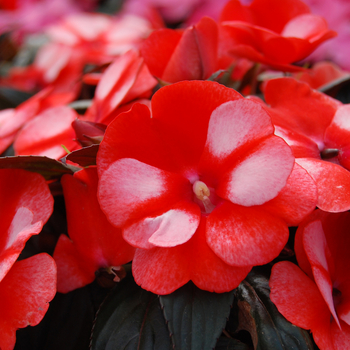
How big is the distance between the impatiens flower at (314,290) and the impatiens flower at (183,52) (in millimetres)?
260

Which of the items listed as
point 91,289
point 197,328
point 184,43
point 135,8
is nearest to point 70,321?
point 91,289

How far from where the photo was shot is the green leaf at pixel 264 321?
0.40m

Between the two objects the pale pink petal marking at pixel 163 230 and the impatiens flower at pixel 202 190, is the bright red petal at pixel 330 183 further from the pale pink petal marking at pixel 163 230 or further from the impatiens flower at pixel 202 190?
the pale pink petal marking at pixel 163 230

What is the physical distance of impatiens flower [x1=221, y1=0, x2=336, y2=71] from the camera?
53 centimetres

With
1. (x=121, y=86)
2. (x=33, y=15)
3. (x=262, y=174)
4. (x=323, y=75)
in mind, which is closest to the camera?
(x=262, y=174)

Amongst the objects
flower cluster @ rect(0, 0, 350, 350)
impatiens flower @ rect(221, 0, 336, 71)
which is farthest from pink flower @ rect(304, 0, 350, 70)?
flower cluster @ rect(0, 0, 350, 350)

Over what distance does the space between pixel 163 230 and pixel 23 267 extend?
0.16 meters

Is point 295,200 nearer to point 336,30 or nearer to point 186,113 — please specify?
point 186,113

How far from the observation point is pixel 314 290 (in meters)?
0.39

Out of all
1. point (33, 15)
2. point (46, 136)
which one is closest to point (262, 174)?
point (46, 136)

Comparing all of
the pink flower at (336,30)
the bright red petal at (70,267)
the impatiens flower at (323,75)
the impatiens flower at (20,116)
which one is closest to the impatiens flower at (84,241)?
the bright red petal at (70,267)

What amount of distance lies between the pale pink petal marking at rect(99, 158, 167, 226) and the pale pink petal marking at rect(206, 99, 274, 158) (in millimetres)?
78

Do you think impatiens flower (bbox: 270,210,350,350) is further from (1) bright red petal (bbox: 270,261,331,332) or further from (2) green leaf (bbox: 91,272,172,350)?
(2) green leaf (bbox: 91,272,172,350)

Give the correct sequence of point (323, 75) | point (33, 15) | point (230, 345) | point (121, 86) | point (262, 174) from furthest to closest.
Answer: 1. point (33, 15)
2. point (323, 75)
3. point (121, 86)
4. point (230, 345)
5. point (262, 174)
